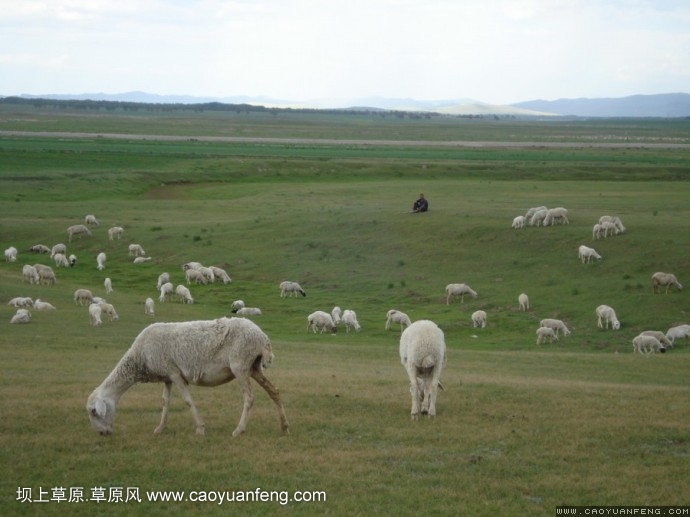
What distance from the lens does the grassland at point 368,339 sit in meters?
11.1

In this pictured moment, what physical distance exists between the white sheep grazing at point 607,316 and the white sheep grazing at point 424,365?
18.5 m

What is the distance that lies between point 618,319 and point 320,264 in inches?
Answer: 616

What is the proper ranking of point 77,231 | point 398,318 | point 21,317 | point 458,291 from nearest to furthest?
1. point 21,317
2. point 398,318
3. point 458,291
4. point 77,231

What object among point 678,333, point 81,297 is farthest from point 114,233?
point 678,333

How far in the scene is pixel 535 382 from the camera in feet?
64.0

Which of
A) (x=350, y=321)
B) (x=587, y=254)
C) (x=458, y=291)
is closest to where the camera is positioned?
(x=350, y=321)

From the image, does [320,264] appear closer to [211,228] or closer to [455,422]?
[211,228]

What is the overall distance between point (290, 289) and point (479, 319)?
9234 millimetres

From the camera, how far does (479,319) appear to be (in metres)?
33.3

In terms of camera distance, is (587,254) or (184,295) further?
(587,254)

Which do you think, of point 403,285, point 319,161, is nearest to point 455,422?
point 403,285

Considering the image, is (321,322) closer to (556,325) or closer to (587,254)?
(556,325)

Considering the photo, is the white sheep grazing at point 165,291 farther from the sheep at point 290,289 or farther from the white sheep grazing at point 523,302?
the white sheep grazing at point 523,302

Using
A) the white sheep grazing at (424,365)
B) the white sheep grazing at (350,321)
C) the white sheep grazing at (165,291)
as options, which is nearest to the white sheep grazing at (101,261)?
the white sheep grazing at (165,291)
